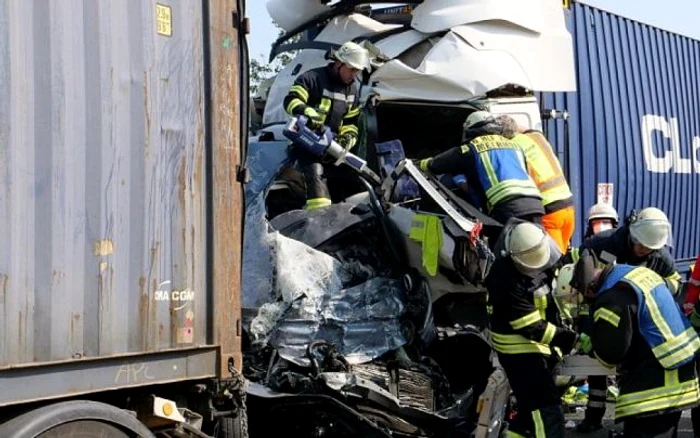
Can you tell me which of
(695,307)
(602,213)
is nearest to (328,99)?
(602,213)

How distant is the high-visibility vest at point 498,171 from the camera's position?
18.6 feet

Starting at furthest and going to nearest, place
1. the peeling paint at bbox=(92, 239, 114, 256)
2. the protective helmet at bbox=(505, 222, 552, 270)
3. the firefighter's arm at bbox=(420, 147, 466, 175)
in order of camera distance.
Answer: the firefighter's arm at bbox=(420, 147, 466, 175) → the protective helmet at bbox=(505, 222, 552, 270) → the peeling paint at bbox=(92, 239, 114, 256)

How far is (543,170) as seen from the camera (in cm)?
611

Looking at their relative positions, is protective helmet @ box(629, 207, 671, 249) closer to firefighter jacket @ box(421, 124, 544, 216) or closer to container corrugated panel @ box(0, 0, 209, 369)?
firefighter jacket @ box(421, 124, 544, 216)

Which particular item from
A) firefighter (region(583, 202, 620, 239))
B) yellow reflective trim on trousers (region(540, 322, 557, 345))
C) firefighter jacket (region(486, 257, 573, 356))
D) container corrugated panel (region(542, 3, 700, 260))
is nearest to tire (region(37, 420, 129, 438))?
firefighter jacket (region(486, 257, 573, 356))

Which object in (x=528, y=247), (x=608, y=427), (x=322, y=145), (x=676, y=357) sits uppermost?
(x=322, y=145)

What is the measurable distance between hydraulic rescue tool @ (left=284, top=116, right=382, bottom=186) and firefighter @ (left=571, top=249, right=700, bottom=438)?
1.85 metres

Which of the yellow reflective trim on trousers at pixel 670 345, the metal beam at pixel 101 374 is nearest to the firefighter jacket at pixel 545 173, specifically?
the yellow reflective trim on trousers at pixel 670 345

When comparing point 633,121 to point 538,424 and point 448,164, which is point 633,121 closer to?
point 448,164

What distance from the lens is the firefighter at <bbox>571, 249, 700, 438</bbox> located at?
15.1 feet

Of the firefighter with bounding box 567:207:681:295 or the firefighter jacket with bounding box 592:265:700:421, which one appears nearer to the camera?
the firefighter jacket with bounding box 592:265:700:421

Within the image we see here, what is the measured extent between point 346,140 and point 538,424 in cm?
229

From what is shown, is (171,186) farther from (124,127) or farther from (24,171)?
(24,171)

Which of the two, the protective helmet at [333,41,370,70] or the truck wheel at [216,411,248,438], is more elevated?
the protective helmet at [333,41,370,70]
